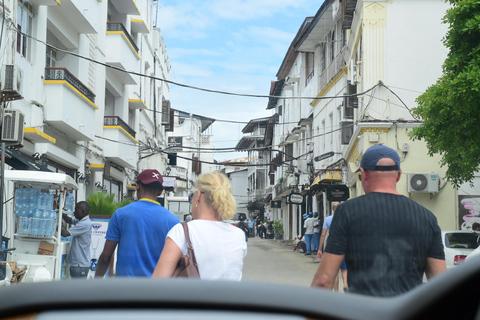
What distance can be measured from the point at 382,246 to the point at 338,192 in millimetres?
20505

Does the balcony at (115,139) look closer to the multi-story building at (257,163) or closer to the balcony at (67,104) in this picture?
the balcony at (67,104)

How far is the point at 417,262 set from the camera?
3371 mm

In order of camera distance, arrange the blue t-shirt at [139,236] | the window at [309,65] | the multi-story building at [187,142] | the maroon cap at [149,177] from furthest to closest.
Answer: the multi-story building at [187,142] < the window at [309,65] < the maroon cap at [149,177] < the blue t-shirt at [139,236]

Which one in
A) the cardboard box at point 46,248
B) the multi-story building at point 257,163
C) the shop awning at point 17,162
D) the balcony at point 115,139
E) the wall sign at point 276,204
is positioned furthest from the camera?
the multi-story building at point 257,163

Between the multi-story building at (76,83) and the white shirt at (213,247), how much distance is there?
8764mm

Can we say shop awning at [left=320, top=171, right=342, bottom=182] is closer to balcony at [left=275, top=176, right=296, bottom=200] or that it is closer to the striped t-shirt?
balcony at [left=275, top=176, right=296, bottom=200]

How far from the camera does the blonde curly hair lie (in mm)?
4059

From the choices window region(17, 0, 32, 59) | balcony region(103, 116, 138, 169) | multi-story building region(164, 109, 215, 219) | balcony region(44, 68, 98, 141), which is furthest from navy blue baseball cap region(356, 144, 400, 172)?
multi-story building region(164, 109, 215, 219)

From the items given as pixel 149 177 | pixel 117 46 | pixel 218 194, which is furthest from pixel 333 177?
pixel 218 194

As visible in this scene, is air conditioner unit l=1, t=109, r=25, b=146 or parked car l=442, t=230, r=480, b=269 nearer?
air conditioner unit l=1, t=109, r=25, b=146

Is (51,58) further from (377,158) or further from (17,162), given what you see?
(377,158)

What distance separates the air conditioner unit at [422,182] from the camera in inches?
745

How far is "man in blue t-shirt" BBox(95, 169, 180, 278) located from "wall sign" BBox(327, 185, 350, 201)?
18.9 meters

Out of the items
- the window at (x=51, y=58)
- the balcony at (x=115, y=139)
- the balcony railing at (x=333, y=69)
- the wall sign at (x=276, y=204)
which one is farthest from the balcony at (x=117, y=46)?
the wall sign at (x=276, y=204)
